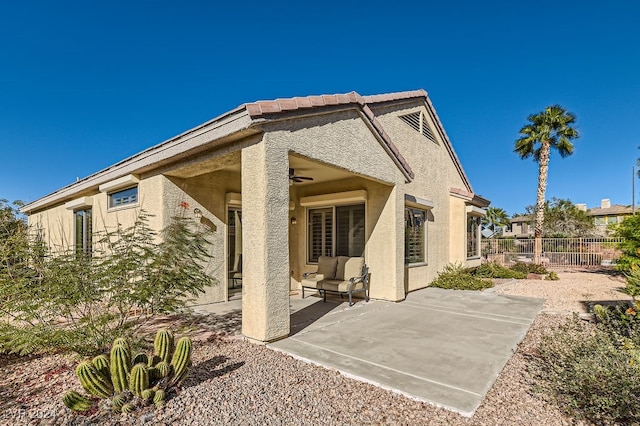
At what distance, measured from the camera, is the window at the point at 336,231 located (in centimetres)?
1035

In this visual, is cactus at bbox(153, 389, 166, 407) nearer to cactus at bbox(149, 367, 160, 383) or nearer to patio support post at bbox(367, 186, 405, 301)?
cactus at bbox(149, 367, 160, 383)

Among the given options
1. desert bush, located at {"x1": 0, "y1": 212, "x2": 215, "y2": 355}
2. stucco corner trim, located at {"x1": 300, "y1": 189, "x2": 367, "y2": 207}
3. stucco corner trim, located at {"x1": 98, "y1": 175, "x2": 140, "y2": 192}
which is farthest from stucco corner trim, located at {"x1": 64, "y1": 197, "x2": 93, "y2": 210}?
stucco corner trim, located at {"x1": 300, "y1": 189, "x2": 367, "y2": 207}

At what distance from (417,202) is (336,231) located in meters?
3.35

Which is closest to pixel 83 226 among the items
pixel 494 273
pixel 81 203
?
pixel 81 203

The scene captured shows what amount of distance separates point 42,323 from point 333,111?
6236 mm

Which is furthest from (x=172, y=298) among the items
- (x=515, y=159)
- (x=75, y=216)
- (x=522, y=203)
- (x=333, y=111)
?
(x=522, y=203)

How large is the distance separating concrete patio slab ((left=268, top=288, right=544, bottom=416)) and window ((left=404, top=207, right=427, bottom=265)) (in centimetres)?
259

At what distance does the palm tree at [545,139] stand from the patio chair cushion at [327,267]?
766 inches

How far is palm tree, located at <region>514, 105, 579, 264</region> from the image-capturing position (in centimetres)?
2309

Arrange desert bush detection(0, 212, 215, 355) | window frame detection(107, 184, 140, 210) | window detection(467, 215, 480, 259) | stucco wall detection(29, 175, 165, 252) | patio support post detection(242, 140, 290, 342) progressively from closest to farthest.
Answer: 1. desert bush detection(0, 212, 215, 355)
2. patio support post detection(242, 140, 290, 342)
3. stucco wall detection(29, 175, 165, 252)
4. window frame detection(107, 184, 140, 210)
5. window detection(467, 215, 480, 259)

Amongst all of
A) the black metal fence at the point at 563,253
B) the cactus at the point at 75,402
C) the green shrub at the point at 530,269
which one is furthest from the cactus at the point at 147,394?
the black metal fence at the point at 563,253

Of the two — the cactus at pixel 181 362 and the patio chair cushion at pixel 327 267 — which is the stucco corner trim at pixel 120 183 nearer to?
the patio chair cushion at pixel 327 267

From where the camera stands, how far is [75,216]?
12508 mm

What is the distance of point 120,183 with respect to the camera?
9250 mm
